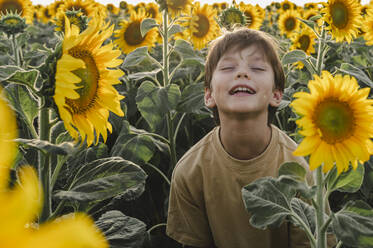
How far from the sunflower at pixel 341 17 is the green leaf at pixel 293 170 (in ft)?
4.45

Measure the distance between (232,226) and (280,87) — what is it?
25.0 inches

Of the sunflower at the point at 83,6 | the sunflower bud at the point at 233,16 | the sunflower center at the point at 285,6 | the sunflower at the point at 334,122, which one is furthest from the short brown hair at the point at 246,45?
the sunflower center at the point at 285,6

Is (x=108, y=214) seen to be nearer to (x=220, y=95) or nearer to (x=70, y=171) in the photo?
(x=70, y=171)

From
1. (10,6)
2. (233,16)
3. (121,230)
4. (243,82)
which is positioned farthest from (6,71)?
(10,6)

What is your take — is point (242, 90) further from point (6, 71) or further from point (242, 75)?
point (6, 71)

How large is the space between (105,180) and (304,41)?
9.75 ft

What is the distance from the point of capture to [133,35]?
11.9 ft

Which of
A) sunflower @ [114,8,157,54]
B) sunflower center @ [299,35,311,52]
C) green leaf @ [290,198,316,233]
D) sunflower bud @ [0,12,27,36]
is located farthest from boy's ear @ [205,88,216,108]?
sunflower center @ [299,35,311,52]

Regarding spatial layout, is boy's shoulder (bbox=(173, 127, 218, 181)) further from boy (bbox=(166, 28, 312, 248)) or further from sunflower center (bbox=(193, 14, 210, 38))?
sunflower center (bbox=(193, 14, 210, 38))

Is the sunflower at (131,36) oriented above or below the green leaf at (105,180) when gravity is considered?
above

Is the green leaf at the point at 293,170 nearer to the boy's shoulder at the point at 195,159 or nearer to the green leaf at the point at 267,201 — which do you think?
the green leaf at the point at 267,201

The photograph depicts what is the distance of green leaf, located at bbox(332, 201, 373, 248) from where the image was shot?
119 cm

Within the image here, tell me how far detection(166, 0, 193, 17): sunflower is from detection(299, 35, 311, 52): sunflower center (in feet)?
4.17

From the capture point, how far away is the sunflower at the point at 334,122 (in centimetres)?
117
